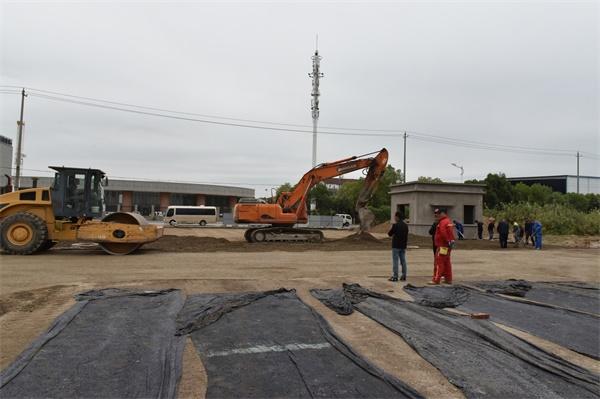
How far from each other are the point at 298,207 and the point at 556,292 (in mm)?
14389

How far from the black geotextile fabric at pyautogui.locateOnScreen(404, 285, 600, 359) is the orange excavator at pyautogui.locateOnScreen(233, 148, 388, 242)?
42.9 ft

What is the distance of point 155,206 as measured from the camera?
8025 cm

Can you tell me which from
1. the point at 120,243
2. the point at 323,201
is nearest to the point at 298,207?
the point at 120,243

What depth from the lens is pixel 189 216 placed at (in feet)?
168

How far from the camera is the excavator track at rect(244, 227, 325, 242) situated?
22.8 meters

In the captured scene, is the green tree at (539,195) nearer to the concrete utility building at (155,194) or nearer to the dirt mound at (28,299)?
the concrete utility building at (155,194)

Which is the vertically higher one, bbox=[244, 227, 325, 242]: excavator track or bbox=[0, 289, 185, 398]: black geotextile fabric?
bbox=[244, 227, 325, 242]: excavator track

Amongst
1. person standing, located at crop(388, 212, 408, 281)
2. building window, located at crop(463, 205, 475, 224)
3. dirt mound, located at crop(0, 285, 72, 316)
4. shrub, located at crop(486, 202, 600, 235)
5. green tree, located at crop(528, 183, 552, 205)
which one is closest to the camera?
dirt mound, located at crop(0, 285, 72, 316)

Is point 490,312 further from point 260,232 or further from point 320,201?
point 320,201

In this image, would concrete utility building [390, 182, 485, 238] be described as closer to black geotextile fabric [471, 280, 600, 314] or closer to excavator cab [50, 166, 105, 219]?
black geotextile fabric [471, 280, 600, 314]

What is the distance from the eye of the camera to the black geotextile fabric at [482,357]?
472 cm

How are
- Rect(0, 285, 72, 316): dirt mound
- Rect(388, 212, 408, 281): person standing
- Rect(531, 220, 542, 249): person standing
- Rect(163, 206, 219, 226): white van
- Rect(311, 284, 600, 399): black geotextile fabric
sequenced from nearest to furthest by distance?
Rect(311, 284, 600, 399): black geotextile fabric
Rect(0, 285, 72, 316): dirt mound
Rect(388, 212, 408, 281): person standing
Rect(531, 220, 542, 249): person standing
Rect(163, 206, 219, 226): white van

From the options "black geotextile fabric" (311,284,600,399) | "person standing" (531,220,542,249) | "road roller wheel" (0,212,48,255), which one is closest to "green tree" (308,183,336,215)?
"person standing" (531,220,542,249)

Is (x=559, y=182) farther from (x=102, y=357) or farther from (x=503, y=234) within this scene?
(x=102, y=357)
